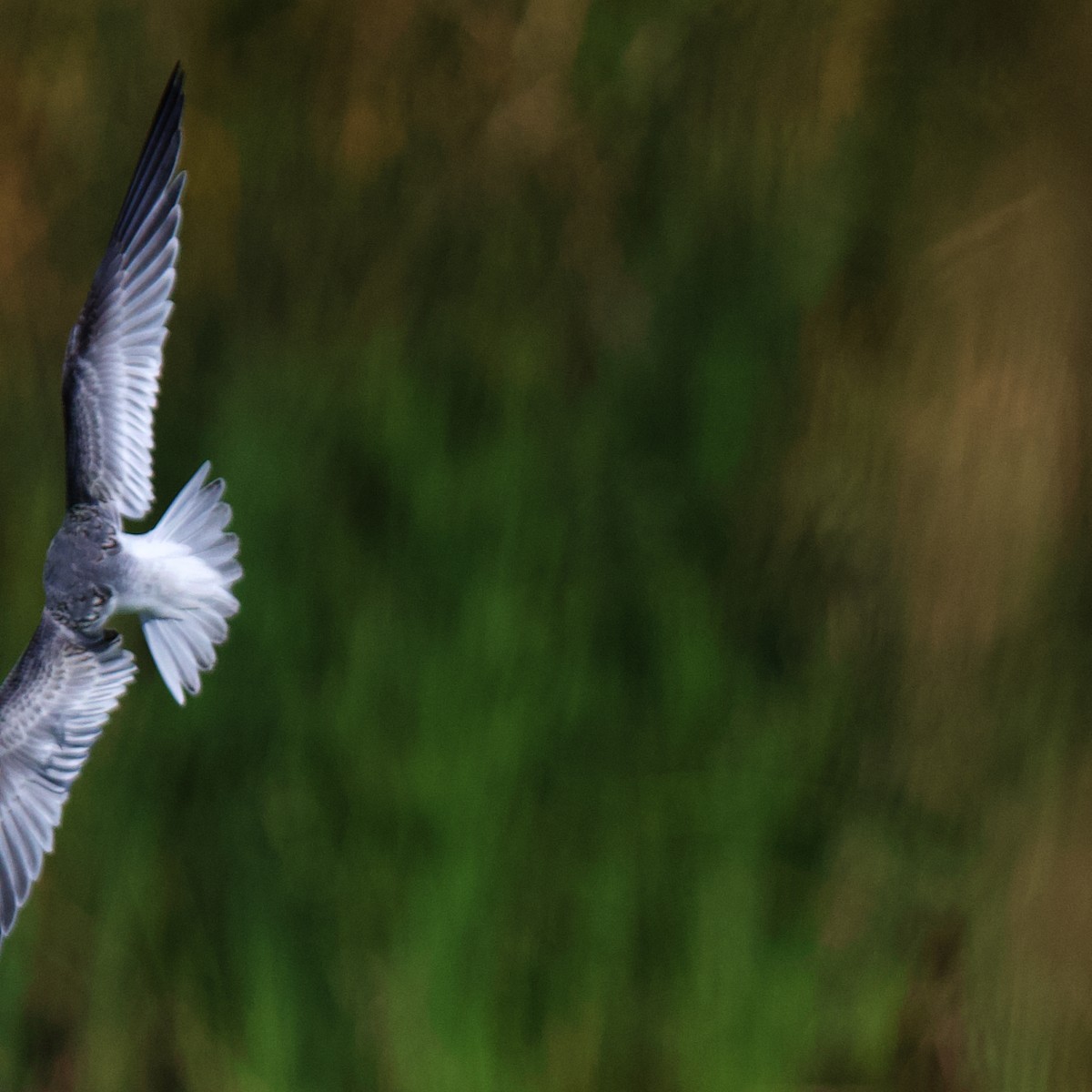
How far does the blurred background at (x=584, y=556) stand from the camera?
1.30 metres

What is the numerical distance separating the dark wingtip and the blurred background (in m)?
0.44

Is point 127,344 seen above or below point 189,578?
above

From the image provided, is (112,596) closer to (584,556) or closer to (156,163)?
(156,163)

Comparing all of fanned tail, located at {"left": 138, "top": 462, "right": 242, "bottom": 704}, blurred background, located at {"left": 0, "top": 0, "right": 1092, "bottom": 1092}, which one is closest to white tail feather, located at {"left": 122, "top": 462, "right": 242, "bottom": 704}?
fanned tail, located at {"left": 138, "top": 462, "right": 242, "bottom": 704}

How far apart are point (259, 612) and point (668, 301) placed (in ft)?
1.61

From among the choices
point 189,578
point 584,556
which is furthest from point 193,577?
point 584,556

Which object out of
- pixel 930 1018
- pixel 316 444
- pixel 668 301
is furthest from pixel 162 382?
pixel 930 1018

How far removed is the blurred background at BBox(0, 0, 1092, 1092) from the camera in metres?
1.30

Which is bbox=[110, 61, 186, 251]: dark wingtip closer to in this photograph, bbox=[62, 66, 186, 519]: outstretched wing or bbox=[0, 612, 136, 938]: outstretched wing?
bbox=[62, 66, 186, 519]: outstretched wing

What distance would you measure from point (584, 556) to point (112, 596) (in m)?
0.58

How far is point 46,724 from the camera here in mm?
877

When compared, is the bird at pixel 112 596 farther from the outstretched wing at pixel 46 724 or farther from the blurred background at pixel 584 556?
the blurred background at pixel 584 556

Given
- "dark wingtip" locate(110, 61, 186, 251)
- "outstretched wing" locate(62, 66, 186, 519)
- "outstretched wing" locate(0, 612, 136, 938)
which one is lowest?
"outstretched wing" locate(0, 612, 136, 938)

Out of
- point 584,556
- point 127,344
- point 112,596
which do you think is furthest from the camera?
point 584,556
